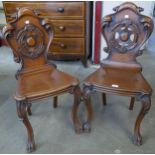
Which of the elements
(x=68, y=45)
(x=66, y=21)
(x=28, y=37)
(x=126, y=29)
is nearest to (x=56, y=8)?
(x=66, y=21)

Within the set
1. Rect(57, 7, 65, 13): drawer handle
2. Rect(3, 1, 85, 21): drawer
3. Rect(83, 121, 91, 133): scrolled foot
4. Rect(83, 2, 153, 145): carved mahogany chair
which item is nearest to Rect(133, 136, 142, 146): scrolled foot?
Rect(83, 2, 153, 145): carved mahogany chair

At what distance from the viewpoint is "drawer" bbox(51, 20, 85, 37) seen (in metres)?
2.42

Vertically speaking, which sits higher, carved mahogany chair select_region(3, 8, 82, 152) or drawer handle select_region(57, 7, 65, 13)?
drawer handle select_region(57, 7, 65, 13)

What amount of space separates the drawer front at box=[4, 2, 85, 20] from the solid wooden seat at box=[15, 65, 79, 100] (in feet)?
3.01

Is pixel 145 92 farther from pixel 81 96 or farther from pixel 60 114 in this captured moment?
pixel 60 114

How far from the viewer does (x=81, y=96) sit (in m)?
1.57

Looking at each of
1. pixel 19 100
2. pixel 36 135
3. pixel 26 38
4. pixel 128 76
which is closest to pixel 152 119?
pixel 128 76

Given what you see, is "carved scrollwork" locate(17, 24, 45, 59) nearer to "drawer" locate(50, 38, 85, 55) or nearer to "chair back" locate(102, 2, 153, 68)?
"chair back" locate(102, 2, 153, 68)

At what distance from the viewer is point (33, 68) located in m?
1.71

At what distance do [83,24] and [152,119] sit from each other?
1.32 meters

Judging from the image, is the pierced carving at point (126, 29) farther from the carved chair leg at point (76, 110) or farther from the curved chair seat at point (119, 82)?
the carved chair leg at point (76, 110)

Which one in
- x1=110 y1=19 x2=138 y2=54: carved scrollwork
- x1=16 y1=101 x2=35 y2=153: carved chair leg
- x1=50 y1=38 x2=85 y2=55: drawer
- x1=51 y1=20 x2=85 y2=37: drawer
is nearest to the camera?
x1=16 y1=101 x2=35 y2=153: carved chair leg

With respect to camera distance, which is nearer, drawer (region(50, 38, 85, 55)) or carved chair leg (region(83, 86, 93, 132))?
carved chair leg (region(83, 86, 93, 132))

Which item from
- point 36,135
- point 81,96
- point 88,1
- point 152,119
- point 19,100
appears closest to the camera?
point 19,100
